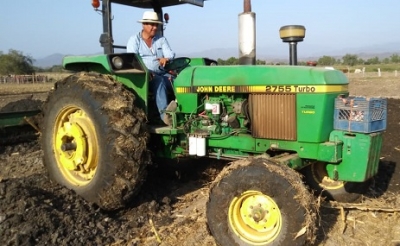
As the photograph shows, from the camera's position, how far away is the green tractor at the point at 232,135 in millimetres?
3467

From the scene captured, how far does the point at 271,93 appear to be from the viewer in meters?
3.95

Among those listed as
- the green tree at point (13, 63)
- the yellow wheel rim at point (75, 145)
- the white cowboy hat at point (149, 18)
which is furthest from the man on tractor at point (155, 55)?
the green tree at point (13, 63)

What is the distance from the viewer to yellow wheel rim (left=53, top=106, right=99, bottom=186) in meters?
4.44

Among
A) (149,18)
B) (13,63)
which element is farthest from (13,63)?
(149,18)

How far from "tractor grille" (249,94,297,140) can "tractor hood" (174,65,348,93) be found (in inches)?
3.1

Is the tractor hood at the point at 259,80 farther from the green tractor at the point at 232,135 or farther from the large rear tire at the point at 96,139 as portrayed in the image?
the large rear tire at the point at 96,139

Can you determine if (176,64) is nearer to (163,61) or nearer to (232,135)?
(163,61)

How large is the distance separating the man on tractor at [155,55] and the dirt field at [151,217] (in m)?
0.96

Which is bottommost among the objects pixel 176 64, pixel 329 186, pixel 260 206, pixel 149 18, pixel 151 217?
pixel 151 217

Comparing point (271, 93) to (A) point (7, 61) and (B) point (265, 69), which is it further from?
(A) point (7, 61)

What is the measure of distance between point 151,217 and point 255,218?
126 cm

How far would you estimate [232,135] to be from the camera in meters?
4.23

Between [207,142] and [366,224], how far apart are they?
5.62 ft

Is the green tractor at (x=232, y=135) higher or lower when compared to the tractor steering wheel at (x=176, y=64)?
lower
